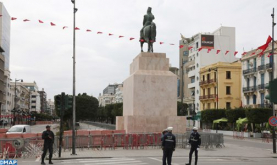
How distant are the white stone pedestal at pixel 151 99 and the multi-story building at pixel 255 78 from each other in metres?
32.7

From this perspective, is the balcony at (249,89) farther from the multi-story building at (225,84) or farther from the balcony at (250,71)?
the multi-story building at (225,84)

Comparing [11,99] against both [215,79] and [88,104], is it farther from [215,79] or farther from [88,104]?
[215,79]

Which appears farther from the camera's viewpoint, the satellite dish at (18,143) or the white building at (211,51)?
the white building at (211,51)

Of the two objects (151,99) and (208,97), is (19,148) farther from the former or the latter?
(208,97)

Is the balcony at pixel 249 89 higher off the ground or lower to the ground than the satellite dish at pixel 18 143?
higher

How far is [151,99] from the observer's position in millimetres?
24906

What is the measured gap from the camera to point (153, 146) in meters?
23.0

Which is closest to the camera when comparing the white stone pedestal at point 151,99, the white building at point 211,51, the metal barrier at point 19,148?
the metal barrier at point 19,148

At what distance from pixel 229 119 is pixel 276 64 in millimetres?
10595

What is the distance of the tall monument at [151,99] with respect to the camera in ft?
79.4

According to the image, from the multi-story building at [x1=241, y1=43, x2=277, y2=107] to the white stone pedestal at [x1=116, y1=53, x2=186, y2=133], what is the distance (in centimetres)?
3273

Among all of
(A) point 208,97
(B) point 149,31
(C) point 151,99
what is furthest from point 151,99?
(A) point 208,97

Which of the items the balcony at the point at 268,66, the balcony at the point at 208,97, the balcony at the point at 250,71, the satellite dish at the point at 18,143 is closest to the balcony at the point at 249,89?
the balcony at the point at 250,71

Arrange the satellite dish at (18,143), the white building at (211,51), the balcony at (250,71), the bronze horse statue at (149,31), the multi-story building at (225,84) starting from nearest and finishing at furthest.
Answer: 1. the satellite dish at (18,143)
2. the bronze horse statue at (149,31)
3. the balcony at (250,71)
4. the multi-story building at (225,84)
5. the white building at (211,51)
